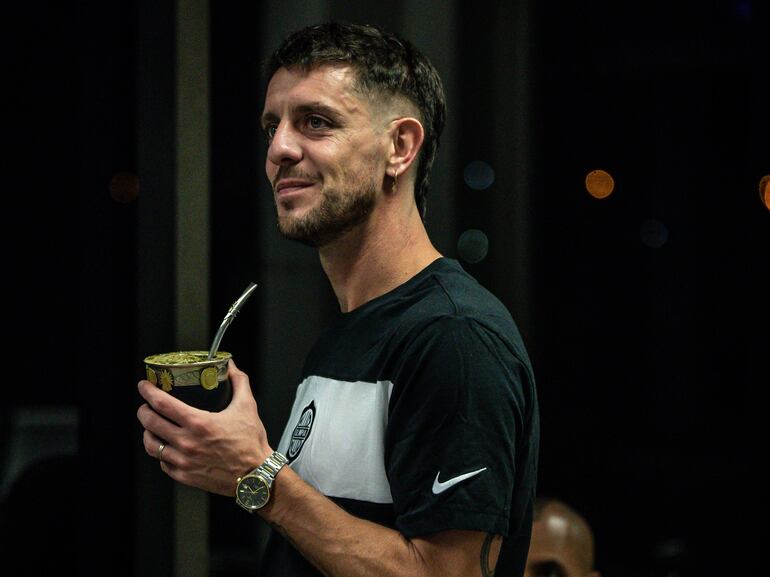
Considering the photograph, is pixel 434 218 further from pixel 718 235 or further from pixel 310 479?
pixel 310 479

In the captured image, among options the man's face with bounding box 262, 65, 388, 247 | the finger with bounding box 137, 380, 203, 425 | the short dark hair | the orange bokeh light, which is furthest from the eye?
the orange bokeh light

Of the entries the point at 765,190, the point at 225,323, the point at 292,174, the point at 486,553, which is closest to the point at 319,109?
the point at 292,174

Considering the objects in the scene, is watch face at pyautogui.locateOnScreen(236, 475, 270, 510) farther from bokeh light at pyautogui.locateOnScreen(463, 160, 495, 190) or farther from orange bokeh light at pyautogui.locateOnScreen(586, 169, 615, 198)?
orange bokeh light at pyautogui.locateOnScreen(586, 169, 615, 198)

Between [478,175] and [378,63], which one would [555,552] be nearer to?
[378,63]

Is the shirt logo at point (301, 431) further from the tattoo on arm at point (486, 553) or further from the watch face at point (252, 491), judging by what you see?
the tattoo on arm at point (486, 553)

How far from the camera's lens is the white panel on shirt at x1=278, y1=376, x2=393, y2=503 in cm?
167

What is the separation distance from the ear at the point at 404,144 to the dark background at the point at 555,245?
1.38 m

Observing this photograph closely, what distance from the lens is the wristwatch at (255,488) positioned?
164 centimetres

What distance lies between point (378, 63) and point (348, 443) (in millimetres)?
818

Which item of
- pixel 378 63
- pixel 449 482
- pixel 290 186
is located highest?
pixel 378 63

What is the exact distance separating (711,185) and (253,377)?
2186mm

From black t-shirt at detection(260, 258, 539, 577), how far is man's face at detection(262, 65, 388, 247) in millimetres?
200

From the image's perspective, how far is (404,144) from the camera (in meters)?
2.00

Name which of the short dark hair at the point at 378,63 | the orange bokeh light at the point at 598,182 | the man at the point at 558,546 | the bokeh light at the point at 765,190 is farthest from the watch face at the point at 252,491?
the bokeh light at the point at 765,190
